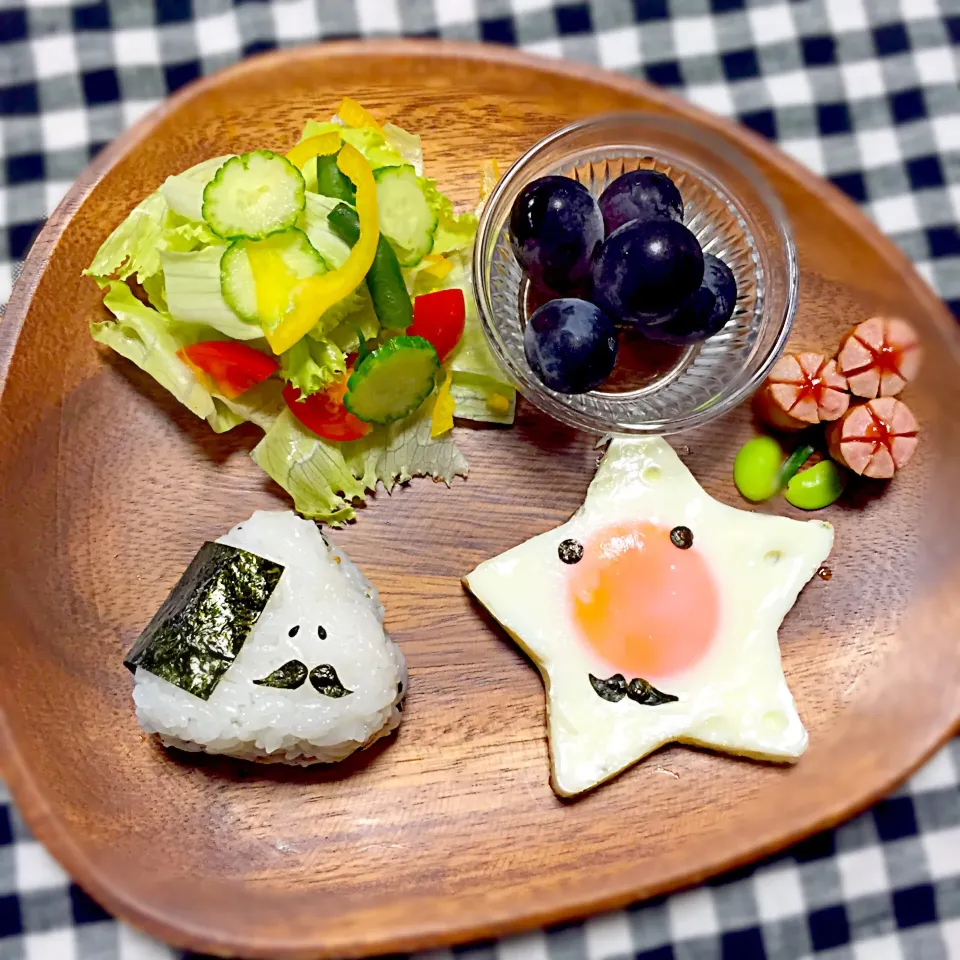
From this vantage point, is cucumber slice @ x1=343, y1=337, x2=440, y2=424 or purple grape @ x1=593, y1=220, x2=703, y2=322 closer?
purple grape @ x1=593, y1=220, x2=703, y2=322

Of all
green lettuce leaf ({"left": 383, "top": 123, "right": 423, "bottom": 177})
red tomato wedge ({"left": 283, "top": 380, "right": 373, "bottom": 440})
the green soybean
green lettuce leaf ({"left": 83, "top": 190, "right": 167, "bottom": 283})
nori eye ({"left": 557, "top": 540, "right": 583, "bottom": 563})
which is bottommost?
nori eye ({"left": 557, "top": 540, "right": 583, "bottom": 563})

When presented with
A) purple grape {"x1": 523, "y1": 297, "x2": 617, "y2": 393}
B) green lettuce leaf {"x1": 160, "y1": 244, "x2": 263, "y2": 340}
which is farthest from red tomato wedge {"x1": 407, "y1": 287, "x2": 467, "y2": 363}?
green lettuce leaf {"x1": 160, "y1": 244, "x2": 263, "y2": 340}

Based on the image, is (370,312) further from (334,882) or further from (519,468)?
(334,882)

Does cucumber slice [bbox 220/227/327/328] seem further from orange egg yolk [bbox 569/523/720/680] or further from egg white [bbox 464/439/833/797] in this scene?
orange egg yolk [bbox 569/523/720/680]

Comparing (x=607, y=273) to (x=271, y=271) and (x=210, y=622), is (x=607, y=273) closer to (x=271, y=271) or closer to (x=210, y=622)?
(x=271, y=271)

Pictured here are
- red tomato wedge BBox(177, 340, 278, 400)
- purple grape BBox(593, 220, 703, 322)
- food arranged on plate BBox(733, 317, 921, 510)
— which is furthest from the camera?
food arranged on plate BBox(733, 317, 921, 510)
